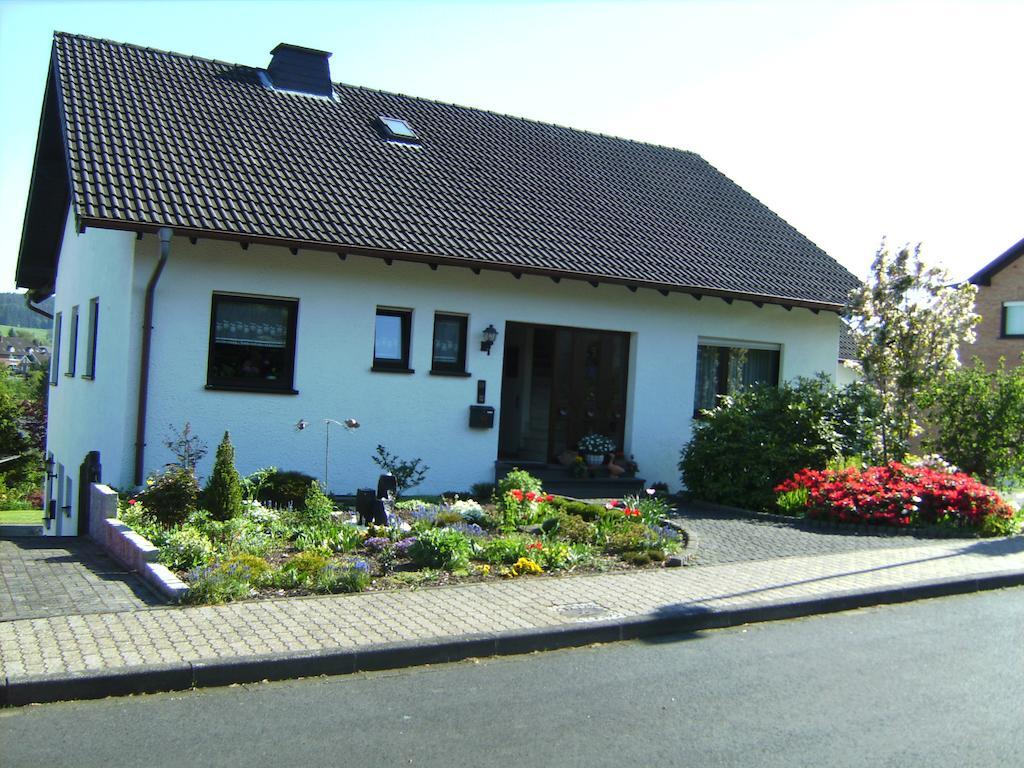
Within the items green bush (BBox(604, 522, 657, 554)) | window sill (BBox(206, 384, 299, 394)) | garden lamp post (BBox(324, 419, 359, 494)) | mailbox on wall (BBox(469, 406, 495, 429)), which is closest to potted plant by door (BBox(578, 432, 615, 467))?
mailbox on wall (BBox(469, 406, 495, 429))

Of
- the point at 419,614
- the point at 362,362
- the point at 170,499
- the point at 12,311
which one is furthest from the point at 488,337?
the point at 12,311

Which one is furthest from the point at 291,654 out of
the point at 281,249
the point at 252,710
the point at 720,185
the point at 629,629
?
the point at 720,185

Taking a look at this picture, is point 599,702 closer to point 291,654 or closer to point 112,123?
point 291,654

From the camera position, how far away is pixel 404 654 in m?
6.62

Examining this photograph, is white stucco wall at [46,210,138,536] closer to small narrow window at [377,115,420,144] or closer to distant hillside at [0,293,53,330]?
small narrow window at [377,115,420,144]

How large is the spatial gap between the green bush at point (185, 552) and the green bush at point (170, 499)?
89cm

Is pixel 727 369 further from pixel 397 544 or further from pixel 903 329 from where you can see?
pixel 397 544

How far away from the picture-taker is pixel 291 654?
633 cm

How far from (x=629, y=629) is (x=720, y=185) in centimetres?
1626

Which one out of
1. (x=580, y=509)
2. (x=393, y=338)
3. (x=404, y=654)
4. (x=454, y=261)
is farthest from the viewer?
(x=393, y=338)

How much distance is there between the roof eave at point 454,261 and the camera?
12.2 meters

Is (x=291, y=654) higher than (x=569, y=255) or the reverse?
the reverse

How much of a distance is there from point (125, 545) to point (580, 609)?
4371mm

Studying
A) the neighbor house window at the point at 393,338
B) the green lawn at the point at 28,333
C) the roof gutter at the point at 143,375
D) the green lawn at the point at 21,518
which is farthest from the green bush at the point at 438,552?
the green lawn at the point at 28,333
